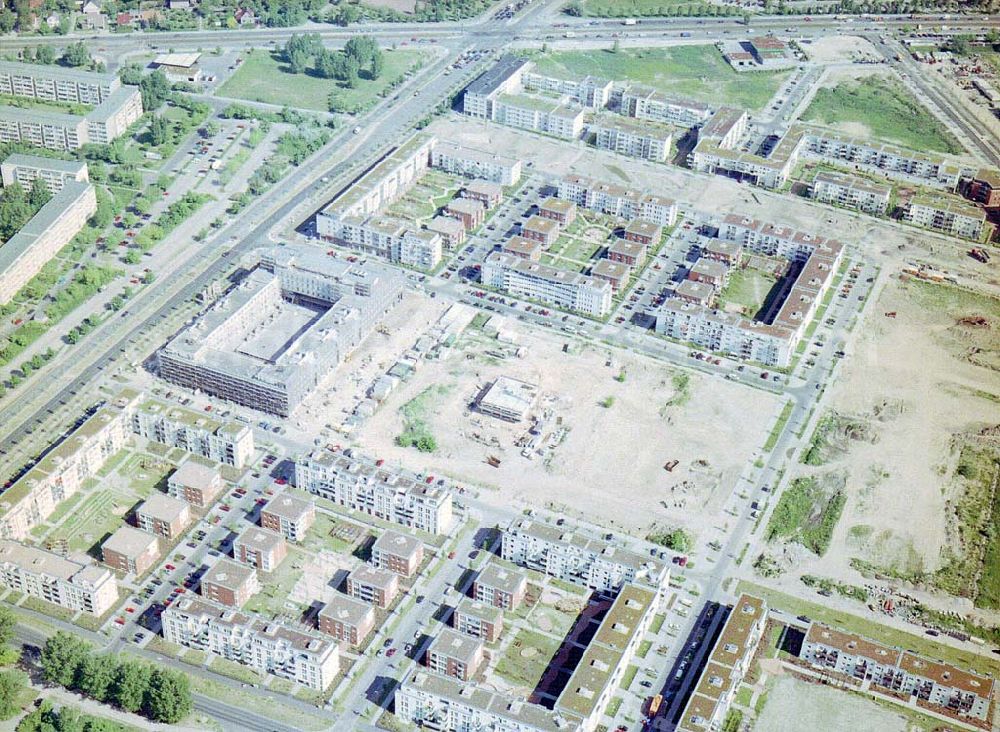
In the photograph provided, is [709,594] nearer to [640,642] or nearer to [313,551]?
[640,642]

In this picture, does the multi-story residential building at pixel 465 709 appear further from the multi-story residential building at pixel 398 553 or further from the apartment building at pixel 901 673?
the apartment building at pixel 901 673

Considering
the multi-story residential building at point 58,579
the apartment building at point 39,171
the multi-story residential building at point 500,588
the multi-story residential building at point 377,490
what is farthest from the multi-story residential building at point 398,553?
the apartment building at point 39,171

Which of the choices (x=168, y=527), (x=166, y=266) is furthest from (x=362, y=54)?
(x=168, y=527)

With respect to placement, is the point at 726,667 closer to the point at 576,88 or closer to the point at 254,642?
the point at 254,642

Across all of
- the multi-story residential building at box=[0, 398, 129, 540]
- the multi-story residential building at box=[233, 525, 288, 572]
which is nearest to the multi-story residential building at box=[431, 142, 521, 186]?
the multi-story residential building at box=[0, 398, 129, 540]

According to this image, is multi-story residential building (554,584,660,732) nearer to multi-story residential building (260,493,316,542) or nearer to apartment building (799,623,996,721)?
apartment building (799,623,996,721)

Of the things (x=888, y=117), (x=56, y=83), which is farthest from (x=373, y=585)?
(x=888, y=117)
